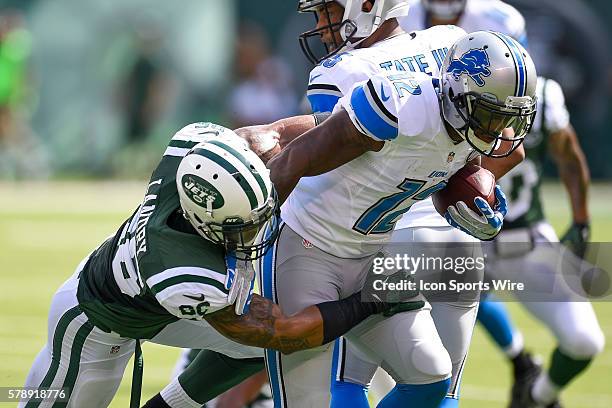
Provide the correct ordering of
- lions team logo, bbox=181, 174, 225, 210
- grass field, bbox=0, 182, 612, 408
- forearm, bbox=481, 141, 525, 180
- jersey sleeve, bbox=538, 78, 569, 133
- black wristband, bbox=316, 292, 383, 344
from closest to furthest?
lions team logo, bbox=181, 174, 225, 210, black wristband, bbox=316, 292, 383, 344, forearm, bbox=481, 141, 525, 180, jersey sleeve, bbox=538, 78, 569, 133, grass field, bbox=0, 182, 612, 408

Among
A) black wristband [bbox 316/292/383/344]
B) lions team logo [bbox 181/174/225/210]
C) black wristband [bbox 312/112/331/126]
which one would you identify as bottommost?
black wristband [bbox 316/292/383/344]

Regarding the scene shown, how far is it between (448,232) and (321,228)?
0.77m

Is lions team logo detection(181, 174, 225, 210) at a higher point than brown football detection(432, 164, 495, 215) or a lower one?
higher

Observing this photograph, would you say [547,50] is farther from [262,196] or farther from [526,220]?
[262,196]

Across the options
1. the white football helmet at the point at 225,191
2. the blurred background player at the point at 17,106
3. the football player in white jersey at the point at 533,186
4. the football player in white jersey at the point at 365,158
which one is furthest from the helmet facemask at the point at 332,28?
the blurred background player at the point at 17,106

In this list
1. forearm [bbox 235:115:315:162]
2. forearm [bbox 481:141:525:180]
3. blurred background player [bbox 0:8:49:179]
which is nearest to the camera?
forearm [bbox 235:115:315:162]

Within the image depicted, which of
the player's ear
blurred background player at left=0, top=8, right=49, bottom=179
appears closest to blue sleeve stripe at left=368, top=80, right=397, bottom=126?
the player's ear

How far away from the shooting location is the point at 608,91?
52.3 feet

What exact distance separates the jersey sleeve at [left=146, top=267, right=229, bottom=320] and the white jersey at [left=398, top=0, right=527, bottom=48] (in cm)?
235

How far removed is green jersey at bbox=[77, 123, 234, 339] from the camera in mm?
3615

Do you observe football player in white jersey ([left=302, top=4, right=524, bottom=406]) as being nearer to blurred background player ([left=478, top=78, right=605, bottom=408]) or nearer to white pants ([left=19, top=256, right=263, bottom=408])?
white pants ([left=19, top=256, right=263, bottom=408])

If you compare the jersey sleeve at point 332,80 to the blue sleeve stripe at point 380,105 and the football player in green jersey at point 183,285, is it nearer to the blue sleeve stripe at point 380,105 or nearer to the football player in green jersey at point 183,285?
the blue sleeve stripe at point 380,105

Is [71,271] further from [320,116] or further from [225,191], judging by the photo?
[225,191]

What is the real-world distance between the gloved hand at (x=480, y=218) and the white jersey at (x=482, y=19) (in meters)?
1.50
